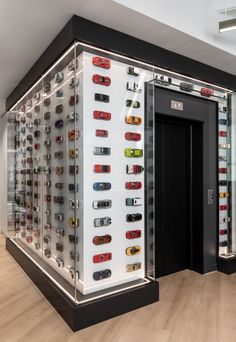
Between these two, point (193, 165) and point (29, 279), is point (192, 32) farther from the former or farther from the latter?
point (29, 279)

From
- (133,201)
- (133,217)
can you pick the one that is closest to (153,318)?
(133,217)

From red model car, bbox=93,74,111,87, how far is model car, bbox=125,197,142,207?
3.90 ft

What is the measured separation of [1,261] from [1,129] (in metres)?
3.38

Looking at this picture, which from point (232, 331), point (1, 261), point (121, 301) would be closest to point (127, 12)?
point (121, 301)

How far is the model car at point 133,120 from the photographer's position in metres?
2.86

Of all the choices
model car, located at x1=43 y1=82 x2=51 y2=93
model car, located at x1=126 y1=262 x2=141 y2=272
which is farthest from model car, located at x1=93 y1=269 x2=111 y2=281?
model car, located at x1=43 y1=82 x2=51 y2=93

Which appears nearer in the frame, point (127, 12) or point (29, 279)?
point (127, 12)

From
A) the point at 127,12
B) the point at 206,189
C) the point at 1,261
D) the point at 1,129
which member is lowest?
the point at 1,261

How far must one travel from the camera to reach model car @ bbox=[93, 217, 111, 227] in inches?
104

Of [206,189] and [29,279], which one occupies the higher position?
[206,189]

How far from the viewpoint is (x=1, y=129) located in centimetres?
657

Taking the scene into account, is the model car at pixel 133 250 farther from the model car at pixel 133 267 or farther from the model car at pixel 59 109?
the model car at pixel 59 109

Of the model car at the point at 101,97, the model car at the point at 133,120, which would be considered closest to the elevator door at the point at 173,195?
the model car at the point at 133,120

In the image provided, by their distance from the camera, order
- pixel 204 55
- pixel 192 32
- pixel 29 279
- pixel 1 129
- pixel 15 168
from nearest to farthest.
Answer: pixel 192 32 → pixel 204 55 → pixel 29 279 → pixel 15 168 → pixel 1 129
